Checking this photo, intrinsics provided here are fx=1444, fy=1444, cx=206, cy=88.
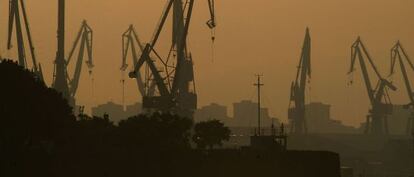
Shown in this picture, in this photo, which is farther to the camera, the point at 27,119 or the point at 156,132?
the point at 156,132

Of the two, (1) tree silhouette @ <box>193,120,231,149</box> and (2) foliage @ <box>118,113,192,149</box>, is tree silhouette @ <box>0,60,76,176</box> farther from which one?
(1) tree silhouette @ <box>193,120,231,149</box>

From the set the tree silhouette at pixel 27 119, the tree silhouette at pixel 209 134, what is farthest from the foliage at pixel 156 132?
the tree silhouette at pixel 27 119

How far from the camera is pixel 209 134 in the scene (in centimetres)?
12006

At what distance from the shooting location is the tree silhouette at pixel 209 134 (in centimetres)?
11931

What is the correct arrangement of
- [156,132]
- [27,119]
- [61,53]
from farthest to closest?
[61,53] < [156,132] < [27,119]

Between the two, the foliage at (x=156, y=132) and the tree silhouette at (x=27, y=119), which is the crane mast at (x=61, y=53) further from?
the tree silhouette at (x=27, y=119)

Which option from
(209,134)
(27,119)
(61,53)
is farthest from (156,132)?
(61,53)

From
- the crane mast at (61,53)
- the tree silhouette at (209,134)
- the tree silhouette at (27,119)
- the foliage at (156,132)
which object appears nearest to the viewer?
the tree silhouette at (27,119)

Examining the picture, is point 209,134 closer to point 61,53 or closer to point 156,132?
point 156,132

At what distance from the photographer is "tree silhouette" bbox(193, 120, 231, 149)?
391ft

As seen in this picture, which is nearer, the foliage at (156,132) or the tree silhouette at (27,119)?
the tree silhouette at (27,119)

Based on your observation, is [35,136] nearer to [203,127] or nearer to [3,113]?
[3,113]

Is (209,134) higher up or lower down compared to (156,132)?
higher up

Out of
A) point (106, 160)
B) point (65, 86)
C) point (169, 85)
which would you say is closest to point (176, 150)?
point (106, 160)
